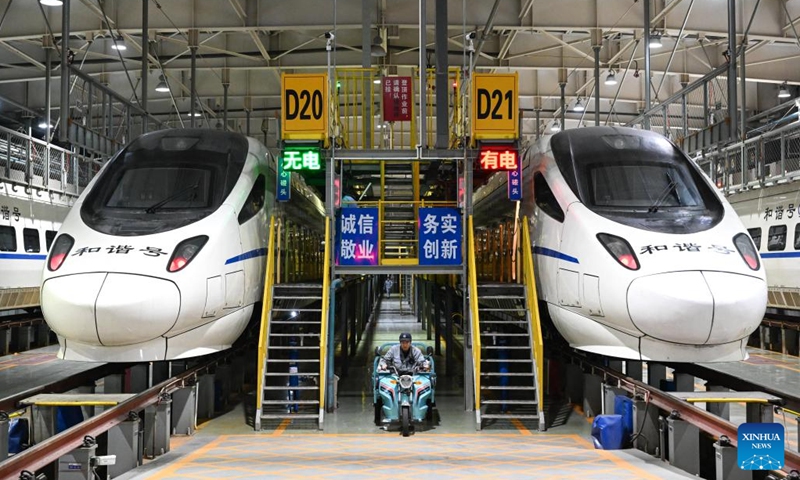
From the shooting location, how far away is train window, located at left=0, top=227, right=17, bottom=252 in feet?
55.5

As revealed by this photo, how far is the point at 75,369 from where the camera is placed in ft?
51.5

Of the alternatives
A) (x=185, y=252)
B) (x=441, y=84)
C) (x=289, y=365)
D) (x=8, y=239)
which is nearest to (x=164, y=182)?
(x=185, y=252)

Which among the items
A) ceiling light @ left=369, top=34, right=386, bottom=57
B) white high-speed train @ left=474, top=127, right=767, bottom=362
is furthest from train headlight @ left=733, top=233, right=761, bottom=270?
ceiling light @ left=369, top=34, right=386, bottom=57

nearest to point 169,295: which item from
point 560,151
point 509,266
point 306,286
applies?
point 306,286

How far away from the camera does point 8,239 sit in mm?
17234

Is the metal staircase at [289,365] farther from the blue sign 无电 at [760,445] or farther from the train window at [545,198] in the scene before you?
the blue sign 无电 at [760,445]

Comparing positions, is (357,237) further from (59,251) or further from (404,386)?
(59,251)

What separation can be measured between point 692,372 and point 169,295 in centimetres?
699

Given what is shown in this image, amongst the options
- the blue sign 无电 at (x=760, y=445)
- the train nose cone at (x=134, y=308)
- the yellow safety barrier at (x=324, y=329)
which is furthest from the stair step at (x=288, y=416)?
the blue sign 无电 at (x=760, y=445)

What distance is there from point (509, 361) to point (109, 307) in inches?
194

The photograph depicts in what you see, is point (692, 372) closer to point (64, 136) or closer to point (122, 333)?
point (122, 333)

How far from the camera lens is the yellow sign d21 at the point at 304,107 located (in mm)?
11609

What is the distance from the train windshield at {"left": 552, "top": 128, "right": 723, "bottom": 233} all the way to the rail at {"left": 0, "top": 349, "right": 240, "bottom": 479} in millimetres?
5695

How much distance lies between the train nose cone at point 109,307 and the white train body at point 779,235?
13.8 m
